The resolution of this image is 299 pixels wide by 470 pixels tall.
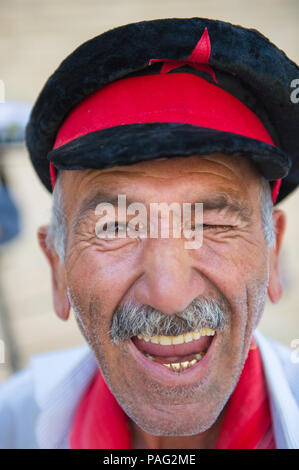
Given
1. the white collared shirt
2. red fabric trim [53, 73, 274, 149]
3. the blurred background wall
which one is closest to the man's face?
red fabric trim [53, 73, 274, 149]

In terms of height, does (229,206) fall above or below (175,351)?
above

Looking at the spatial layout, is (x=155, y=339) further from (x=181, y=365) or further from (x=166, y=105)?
(x=166, y=105)

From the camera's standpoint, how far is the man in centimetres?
135

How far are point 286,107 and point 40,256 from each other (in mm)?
4687

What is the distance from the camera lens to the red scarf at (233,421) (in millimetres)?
1645

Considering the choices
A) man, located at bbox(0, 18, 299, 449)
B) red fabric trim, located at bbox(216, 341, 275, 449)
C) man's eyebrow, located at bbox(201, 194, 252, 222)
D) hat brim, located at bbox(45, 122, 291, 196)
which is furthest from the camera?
red fabric trim, located at bbox(216, 341, 275, 449)

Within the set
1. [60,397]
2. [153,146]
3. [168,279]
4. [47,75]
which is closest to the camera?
[153,146]

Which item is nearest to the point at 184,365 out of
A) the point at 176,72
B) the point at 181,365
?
the point at 181,365

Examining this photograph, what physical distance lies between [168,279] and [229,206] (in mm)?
331

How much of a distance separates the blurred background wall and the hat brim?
3.52 metres

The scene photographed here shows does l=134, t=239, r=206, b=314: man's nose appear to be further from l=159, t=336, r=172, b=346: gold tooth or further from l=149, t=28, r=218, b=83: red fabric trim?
l=149, t=28, r=218, b=83: red fabric trim

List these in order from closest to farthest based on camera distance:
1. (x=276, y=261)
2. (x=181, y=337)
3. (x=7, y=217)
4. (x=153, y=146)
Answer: (x=153, y=146) → (x=181, y=337) → (x=276, y=261) → (x=7, y=217)

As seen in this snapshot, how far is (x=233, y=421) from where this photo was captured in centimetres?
166
